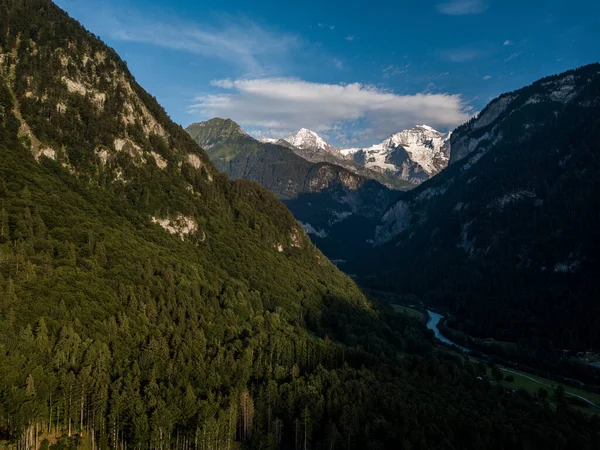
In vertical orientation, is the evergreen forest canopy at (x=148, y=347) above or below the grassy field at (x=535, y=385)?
above

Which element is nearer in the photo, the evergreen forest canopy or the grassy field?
the evergreen forest canopy

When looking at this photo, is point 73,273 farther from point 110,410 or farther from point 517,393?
point 517,393

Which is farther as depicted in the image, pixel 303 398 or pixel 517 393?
pixel 517 393

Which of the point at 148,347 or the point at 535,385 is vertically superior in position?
the point at 148,347

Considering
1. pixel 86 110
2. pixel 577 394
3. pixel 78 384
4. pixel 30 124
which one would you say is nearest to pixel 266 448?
pixel 78 384

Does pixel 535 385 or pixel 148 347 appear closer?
pixel 148 347

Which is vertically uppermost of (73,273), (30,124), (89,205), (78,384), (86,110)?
(86,110)

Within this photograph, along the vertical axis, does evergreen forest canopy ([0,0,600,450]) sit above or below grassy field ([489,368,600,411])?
above

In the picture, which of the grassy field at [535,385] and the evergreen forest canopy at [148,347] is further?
the grassy field at [535,385]
